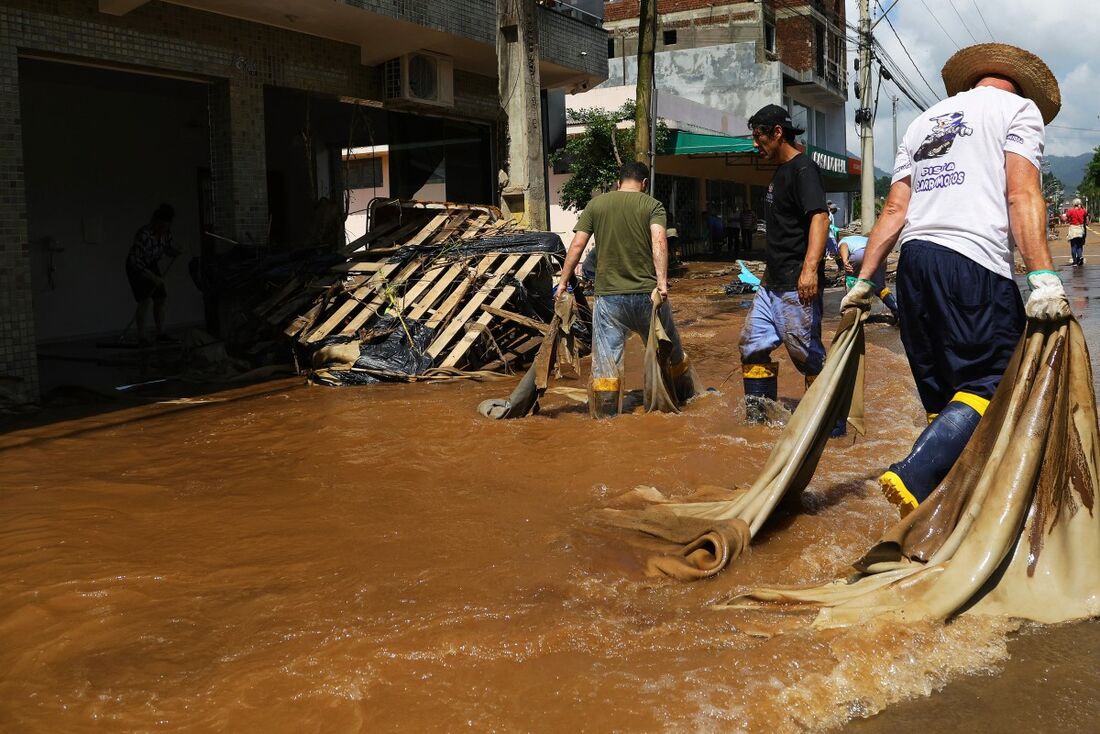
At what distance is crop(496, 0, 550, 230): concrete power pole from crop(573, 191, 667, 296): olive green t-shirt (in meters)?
4.57

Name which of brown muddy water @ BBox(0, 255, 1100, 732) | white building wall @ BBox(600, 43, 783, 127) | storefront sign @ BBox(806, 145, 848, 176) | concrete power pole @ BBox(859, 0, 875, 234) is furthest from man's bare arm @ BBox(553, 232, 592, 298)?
white building wall @ BBox(600, 43, 783, 127)

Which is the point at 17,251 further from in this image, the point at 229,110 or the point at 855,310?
the point at 855,310

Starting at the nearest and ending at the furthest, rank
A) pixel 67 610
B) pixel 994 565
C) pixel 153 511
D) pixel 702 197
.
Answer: pixel 994 565 → pixel 67 610 → pixel 153 511 → pixel 702 197

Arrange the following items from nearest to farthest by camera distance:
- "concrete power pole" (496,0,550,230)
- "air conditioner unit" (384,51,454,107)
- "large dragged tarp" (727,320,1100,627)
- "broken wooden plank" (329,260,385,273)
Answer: "large dragged tarp" (727,320,1100,627) < "broken wooden plank" (329,260,385,273) < "concrete power pole" (496,0,550,230) < "air conditioner unit" (384,51,454,107)

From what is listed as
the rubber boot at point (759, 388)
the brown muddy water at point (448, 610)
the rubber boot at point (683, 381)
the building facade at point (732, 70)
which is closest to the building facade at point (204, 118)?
the brown muddy water at point (448, 610)

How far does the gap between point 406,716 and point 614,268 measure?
14.0ft

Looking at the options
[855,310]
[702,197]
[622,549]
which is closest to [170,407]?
[622,549]

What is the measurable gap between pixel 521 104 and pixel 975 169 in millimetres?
8158

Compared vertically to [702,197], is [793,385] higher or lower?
lower

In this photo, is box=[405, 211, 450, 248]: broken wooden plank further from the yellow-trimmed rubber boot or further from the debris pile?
the yellow-trimmed rubber boot

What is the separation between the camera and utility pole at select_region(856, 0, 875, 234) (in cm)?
2838

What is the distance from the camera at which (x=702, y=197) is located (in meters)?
32.0

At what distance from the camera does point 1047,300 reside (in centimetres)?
310

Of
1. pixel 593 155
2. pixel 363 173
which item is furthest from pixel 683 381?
pixel 593 155
